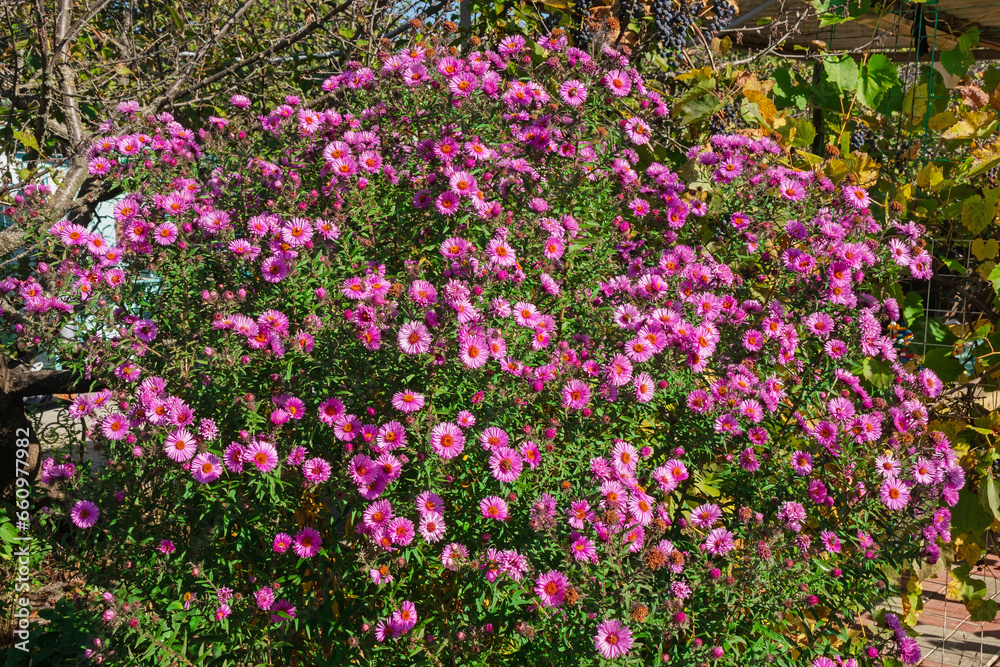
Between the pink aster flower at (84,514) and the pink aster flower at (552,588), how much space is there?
1232mm

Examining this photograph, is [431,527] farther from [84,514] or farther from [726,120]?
[726,120]

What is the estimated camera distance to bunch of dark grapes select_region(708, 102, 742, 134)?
349cm

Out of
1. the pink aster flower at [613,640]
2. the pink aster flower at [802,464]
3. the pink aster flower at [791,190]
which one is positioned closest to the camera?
the pink aster flower at [613,640]

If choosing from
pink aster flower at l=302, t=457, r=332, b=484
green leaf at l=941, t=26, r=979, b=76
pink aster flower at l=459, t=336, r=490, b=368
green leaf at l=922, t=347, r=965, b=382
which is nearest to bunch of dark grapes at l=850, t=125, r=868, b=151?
green leaf at l=941, t=26, r=979, b=76

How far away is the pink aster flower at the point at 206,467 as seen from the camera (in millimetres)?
1805

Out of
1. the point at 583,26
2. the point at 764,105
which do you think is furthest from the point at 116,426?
the point at 764,105

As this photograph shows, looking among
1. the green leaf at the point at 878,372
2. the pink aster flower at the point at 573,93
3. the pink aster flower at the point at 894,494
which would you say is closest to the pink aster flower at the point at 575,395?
the pink aster flower at the point at 894,494

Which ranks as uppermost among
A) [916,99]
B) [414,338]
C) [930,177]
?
[916,99]

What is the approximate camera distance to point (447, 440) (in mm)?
1787

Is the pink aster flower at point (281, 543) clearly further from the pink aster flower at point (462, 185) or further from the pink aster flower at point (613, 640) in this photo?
the pink aster flower at point (462, 185)

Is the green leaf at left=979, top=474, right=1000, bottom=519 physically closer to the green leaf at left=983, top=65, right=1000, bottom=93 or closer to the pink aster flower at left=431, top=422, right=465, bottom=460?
the green leaf at left=983, top=65, right=1000, bottom=93

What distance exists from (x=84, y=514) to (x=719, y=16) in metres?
3.52

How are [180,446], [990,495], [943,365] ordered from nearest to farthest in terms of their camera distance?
[180,446]
[990,495]
[943,365]

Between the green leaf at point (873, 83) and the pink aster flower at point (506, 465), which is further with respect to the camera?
the green leaf at point (873, 83)
